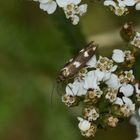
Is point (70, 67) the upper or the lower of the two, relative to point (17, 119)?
upper

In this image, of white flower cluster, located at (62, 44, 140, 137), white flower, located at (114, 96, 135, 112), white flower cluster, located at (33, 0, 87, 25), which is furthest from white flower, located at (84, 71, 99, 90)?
white flower cluster, located at (33, 0, 87, 25)

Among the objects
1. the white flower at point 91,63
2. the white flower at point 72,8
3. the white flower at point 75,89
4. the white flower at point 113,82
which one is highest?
the white flower at point 72,8

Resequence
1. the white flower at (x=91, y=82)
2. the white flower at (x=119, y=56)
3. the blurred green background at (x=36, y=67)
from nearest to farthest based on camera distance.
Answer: the white flower at (x=91, y=82)
the white flower at (x=119, y=56)
the blurred green background at (x=36, y=67)

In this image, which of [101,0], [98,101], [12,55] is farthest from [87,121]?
[12,55]

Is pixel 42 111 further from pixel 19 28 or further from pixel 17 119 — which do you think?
pixel 19 28

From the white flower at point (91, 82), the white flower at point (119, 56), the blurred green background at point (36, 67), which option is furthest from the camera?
the blurred green background at point (36, 67)

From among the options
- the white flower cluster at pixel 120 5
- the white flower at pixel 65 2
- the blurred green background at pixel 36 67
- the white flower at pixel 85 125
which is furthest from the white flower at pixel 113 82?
the blurred green background at pixel 36 67

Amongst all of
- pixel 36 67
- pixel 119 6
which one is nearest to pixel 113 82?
pixel 119 6

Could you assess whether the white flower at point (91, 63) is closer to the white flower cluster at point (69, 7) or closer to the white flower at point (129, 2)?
the white flower cluster at point (69, 7)
